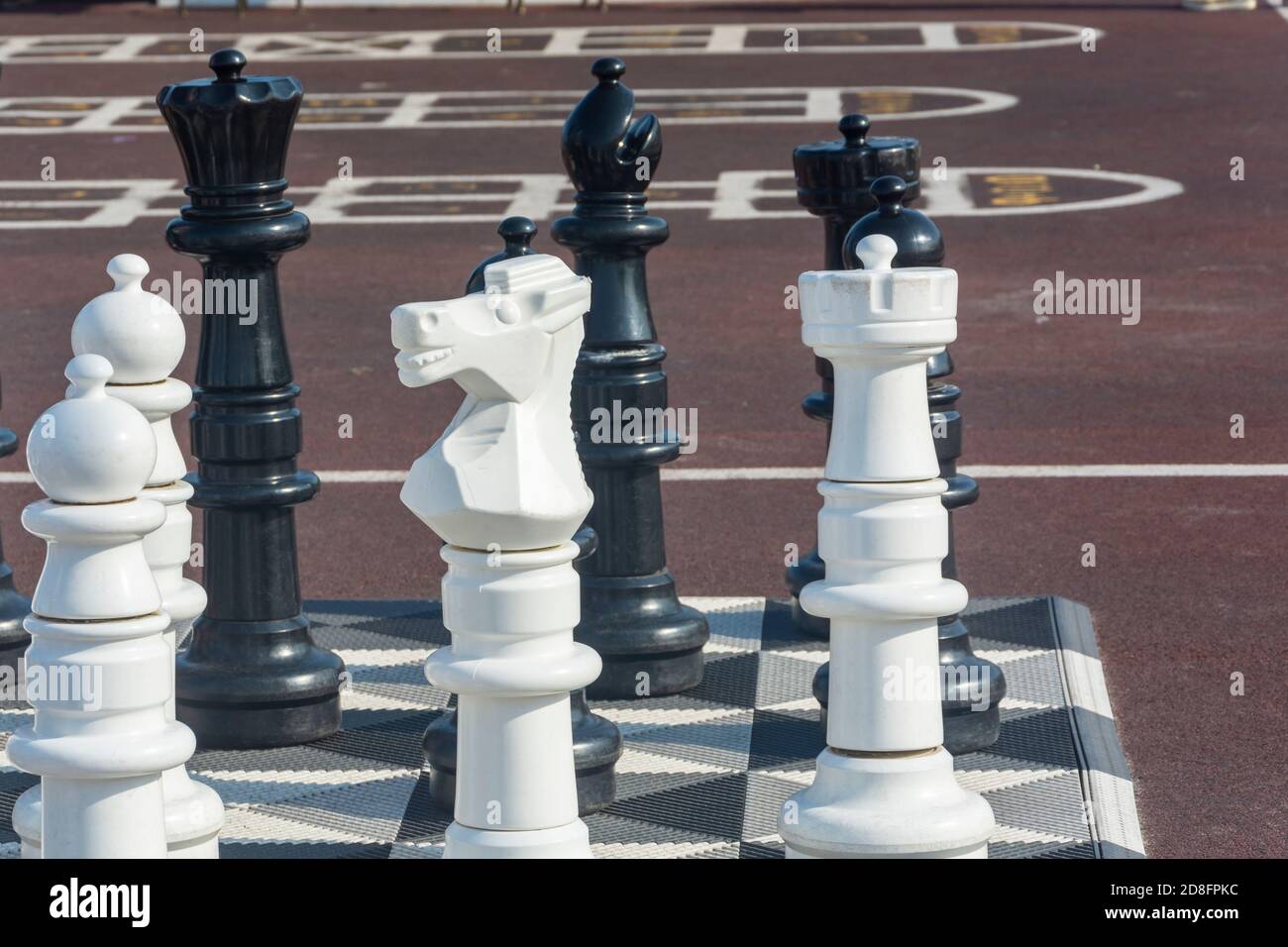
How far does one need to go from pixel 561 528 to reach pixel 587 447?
1.87m

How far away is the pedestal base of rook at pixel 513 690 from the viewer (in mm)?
2889

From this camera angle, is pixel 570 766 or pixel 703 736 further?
pixel 703 736

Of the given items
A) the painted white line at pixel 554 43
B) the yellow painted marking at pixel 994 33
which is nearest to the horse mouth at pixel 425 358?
the painted white line at pixel 554 43

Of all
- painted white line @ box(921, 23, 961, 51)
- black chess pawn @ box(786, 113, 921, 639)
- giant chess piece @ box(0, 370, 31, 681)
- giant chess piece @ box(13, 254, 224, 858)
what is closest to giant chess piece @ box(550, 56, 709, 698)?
black chess pawn @ box(786, 113, 921, 639)

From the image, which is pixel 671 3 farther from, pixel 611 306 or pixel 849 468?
pixel 849 468

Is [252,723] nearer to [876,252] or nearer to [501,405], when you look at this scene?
[501,405]

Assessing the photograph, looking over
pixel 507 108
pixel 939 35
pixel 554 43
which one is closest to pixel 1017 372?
pixel 507 108

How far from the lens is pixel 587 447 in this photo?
15.7 ft

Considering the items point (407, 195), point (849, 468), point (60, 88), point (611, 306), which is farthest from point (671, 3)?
point (849, 468)

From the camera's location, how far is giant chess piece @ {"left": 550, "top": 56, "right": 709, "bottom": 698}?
15.4 ft

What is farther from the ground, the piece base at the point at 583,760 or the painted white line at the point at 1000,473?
the painted white line at the point at 1000,473

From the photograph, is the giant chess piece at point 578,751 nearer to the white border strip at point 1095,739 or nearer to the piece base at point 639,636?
the piece base at point 639,636

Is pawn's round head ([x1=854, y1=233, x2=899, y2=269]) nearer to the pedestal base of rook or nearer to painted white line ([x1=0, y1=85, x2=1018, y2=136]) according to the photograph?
the pedestal base of rook
